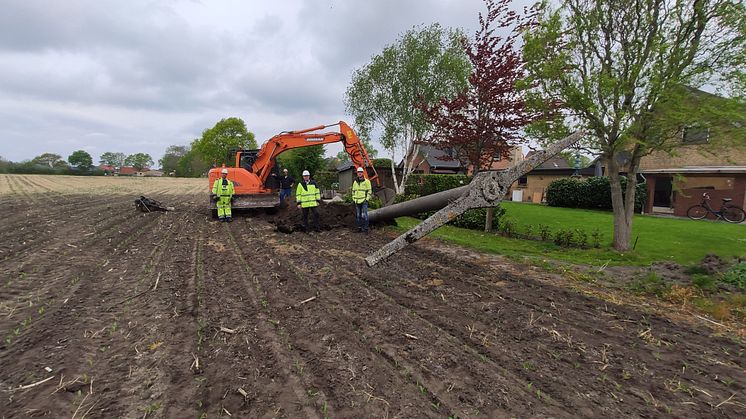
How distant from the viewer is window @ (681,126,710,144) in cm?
666

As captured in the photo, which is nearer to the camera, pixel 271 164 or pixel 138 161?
pixel 271 164

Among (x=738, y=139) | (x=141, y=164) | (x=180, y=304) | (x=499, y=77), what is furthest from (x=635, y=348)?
(x=141, y=164)

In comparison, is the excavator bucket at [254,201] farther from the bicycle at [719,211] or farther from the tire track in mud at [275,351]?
the bicycle at [719,211]

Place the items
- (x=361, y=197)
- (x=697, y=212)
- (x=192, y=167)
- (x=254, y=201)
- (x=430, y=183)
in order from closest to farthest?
(x=361, y=197)
(x=254, y=201)
(x=430, y=183)
(x=697, y=212)
(x=192, y=167)

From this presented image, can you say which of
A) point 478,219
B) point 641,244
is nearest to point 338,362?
point 478,219

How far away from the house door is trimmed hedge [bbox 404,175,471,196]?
12484 mm

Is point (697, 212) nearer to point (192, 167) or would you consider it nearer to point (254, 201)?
point (254, 201)

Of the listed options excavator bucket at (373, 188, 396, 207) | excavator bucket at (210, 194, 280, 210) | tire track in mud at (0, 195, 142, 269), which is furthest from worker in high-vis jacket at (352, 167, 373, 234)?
tire track in mud at (0, 195, 142, 269)

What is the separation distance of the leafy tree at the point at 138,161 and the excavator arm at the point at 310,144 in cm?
15186

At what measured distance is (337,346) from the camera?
11.2 feet

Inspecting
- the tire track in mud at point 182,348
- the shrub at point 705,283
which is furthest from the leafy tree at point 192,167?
the shrub at point 705,283

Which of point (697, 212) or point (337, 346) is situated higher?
point (697, 212)

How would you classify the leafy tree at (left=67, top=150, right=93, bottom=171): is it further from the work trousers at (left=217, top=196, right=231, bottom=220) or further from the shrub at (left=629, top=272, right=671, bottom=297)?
the shrub at (left=629, top=272, right=671, bottom=297)

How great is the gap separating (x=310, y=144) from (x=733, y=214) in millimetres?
17208
